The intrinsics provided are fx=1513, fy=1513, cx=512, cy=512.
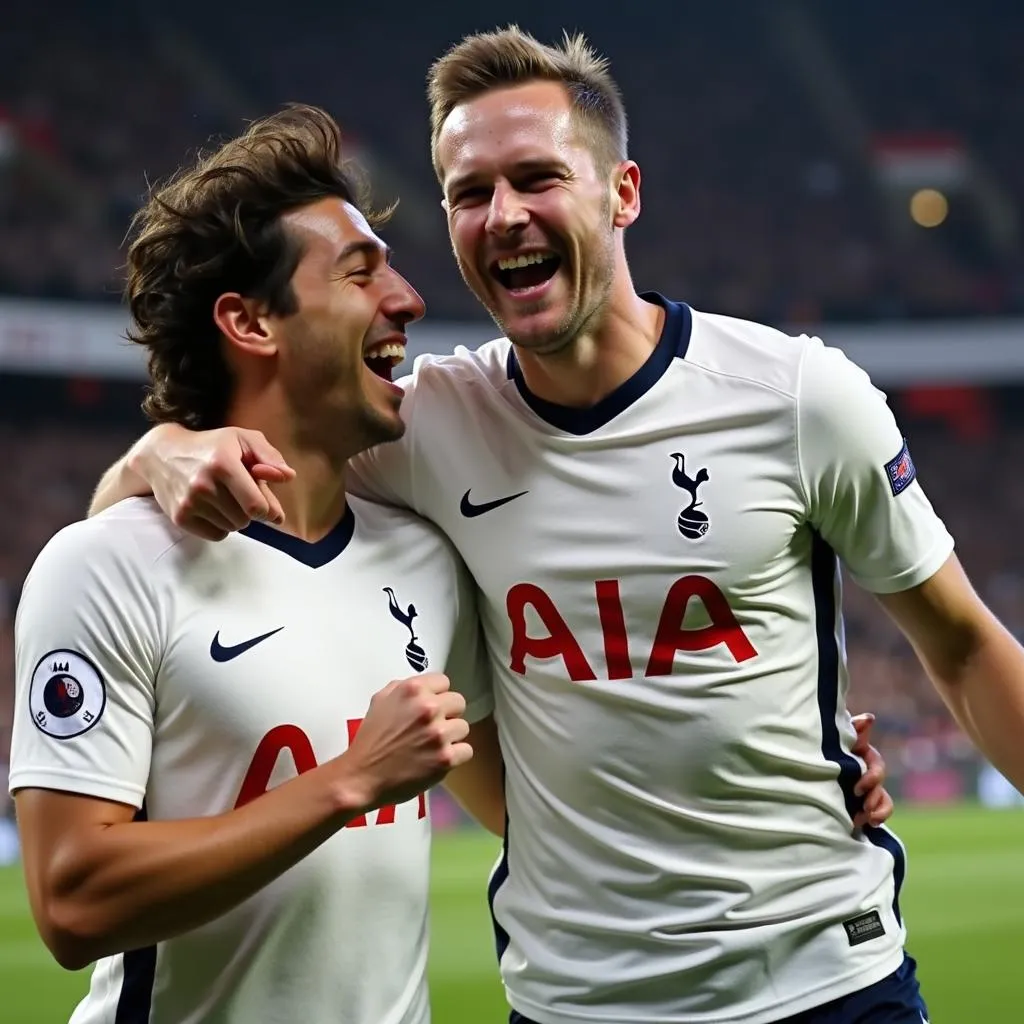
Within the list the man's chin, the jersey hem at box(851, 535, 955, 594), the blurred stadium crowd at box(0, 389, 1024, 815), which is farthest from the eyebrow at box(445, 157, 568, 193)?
the blurred stadium crowd at box(0, 389, 1024, 815)

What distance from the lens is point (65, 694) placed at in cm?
253

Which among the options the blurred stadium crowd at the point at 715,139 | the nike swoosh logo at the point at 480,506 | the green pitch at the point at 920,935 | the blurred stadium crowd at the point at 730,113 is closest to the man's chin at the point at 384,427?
the nike swoosh logo at the point at 480,506

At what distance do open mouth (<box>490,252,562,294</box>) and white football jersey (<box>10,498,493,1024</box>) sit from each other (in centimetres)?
71

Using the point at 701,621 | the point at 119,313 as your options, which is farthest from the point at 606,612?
the point at 119,313

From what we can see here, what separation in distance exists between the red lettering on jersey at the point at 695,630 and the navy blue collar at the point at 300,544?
650 mm

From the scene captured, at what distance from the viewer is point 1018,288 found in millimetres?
28000

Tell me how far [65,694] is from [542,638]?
92 cm

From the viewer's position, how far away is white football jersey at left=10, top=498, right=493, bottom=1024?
8.35ft

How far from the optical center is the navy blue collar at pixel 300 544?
114 inches

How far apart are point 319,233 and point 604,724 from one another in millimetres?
1161

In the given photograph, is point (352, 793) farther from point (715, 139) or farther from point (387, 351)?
point (715, 139)

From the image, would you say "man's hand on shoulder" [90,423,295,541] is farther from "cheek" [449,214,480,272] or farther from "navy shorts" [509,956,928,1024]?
"navy shorts" [509,956,928,1024]

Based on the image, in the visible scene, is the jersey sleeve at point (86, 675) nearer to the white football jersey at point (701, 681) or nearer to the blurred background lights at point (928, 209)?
the white football jersey at point (701, 681)

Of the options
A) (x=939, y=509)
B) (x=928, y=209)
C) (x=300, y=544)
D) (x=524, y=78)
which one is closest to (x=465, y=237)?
Answer: (x=524, y=78)
